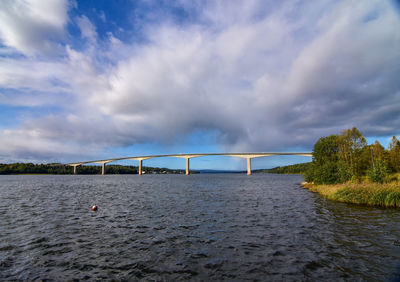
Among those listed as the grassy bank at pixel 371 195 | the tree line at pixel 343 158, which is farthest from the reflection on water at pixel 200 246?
the tree line at pixel 343 158

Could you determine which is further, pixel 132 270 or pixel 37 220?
pixel 37 220

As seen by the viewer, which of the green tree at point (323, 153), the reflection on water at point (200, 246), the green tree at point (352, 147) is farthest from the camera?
the green tree at point (323, 153)

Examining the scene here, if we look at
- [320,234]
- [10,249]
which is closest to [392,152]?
[320,234]

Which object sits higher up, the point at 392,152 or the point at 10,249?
the point at 392,152

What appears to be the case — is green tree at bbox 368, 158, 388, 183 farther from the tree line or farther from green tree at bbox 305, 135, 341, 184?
green tree at bbox 305, 135, 341, 184

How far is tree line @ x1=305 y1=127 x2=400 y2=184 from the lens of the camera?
39719 millimetres

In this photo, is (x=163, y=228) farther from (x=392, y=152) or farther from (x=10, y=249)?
(x=392, y=152)

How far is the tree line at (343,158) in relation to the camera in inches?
1564

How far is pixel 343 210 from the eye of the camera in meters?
21.3

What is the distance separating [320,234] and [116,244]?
12.1 meters

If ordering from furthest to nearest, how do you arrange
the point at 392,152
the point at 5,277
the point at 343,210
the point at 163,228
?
the point at 392,152, the point at 343,210, the point at 163,228, the point at 5,277

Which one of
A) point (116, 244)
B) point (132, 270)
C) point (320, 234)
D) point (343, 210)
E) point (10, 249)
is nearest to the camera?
point (132, 270)

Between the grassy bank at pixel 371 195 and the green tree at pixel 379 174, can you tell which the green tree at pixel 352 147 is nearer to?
the green tree at pixel 379 174

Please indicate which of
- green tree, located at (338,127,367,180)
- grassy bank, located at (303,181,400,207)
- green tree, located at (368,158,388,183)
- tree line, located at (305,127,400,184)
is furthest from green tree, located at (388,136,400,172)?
grassy bank, located at (303,181,400,207)
